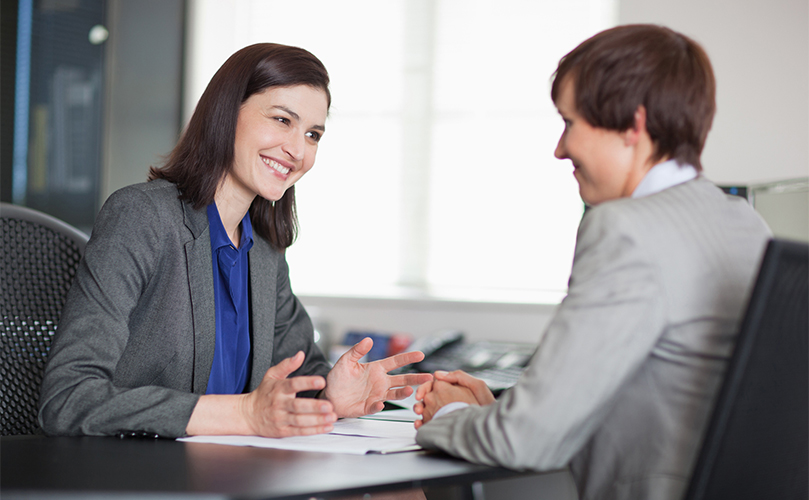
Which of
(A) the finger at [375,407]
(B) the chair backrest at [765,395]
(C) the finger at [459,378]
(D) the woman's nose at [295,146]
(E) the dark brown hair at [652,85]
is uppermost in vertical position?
(E) the dark brown hair at [652,85]

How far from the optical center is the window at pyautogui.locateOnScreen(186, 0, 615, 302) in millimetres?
2932

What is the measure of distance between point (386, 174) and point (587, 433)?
2.42 m

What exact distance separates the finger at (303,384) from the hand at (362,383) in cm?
22

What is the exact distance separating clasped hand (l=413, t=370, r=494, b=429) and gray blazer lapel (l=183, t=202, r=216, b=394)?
432mm

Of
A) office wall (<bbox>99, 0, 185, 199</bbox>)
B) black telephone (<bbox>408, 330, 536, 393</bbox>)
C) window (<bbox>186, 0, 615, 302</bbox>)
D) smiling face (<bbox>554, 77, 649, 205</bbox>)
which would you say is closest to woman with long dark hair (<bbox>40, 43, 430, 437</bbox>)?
smiling face (<bbox>554, 77, 649, 205</bbox>)

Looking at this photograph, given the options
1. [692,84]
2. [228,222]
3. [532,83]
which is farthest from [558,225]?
[692,84]

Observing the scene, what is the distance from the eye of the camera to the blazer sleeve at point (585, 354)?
0.72 metres

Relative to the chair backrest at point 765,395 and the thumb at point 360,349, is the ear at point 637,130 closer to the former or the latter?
the chair backrest at point 765,395

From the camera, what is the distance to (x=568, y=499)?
6.38ft

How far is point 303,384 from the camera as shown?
93 cm

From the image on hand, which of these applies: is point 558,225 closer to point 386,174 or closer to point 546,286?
point 546,286

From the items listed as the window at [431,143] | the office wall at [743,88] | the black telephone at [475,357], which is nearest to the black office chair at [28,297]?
the black telephone at [475,357]

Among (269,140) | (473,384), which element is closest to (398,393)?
(473,384)

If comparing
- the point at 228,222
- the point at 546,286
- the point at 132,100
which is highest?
the point at 132,100
